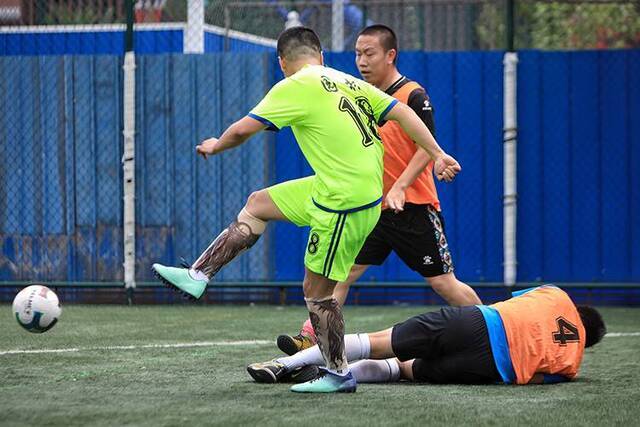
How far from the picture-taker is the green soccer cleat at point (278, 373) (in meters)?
6.26

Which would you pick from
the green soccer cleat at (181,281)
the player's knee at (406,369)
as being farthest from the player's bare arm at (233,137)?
the player's knee at (406,369)

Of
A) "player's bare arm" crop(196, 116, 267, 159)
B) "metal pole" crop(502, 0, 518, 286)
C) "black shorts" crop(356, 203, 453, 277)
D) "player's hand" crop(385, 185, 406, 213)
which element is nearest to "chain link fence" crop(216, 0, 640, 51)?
"metal pole" crop(502, 0, 518, 286)

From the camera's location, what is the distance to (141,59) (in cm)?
1183

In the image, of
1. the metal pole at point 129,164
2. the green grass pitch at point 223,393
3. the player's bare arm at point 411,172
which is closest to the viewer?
the green grass pitch at point 223,393

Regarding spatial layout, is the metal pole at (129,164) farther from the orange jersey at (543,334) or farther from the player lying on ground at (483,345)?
the orange jersey at (543,334)

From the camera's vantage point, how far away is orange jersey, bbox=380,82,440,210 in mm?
7391

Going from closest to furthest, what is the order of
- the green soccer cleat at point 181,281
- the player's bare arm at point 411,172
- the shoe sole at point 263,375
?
the green soccer cleat at point 181,281 → the shoe sole at point 263,375 → the player's bare arm at point 411,172

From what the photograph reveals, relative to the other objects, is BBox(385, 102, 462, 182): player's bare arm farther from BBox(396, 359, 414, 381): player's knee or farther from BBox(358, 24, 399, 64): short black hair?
BBox(358, 24, 399, 64): short black hair

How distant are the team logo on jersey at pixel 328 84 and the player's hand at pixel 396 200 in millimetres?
718

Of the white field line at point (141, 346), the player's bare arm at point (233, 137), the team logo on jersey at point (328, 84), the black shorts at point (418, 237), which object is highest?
the team logo on jersey at point (328, 84)

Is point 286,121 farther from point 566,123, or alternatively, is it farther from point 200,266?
point 566,123

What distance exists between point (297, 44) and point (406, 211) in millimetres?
1714

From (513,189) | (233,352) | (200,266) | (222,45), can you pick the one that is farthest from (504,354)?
(222,45)

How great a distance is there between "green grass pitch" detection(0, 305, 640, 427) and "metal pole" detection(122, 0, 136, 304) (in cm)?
268
